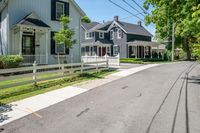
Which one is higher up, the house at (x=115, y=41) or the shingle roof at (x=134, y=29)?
the shingle roof at (x=134, y=29)

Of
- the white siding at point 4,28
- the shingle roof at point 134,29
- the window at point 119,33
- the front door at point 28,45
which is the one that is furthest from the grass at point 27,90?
the shingle roof at point 134,29

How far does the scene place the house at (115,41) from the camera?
43.0 meters

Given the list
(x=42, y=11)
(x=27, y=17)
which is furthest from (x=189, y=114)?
(x=42, y=11)

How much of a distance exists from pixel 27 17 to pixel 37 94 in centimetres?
1016

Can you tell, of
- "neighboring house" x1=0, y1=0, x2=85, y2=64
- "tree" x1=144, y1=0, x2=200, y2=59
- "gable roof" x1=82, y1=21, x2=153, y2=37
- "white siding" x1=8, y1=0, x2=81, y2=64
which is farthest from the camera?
"gable roof" x1=82, y1=21, x2=153, y2=37

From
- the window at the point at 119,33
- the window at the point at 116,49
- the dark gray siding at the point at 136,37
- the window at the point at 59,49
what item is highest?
the window at the point at 119,33

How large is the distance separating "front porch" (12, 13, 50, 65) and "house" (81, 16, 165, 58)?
22747 mm

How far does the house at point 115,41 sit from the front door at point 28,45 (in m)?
23.3

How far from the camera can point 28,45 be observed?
1928cm

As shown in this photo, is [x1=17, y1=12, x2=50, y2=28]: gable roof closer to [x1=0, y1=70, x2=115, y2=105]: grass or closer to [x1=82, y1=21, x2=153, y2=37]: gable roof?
[x1=0, y1=70, x2=115, y2=105]: grass

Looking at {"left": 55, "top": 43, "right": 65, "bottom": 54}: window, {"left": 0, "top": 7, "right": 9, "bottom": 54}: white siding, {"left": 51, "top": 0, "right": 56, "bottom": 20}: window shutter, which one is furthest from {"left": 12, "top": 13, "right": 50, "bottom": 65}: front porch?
{"left": 51, "top": 0, "right": 56, "bottom": 20}: window shutter

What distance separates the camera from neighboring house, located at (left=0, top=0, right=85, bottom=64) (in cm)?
1781

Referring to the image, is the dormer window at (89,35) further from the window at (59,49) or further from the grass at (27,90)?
the grass at (27,90)

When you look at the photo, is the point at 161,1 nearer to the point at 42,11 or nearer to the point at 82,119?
the point at 42,11
